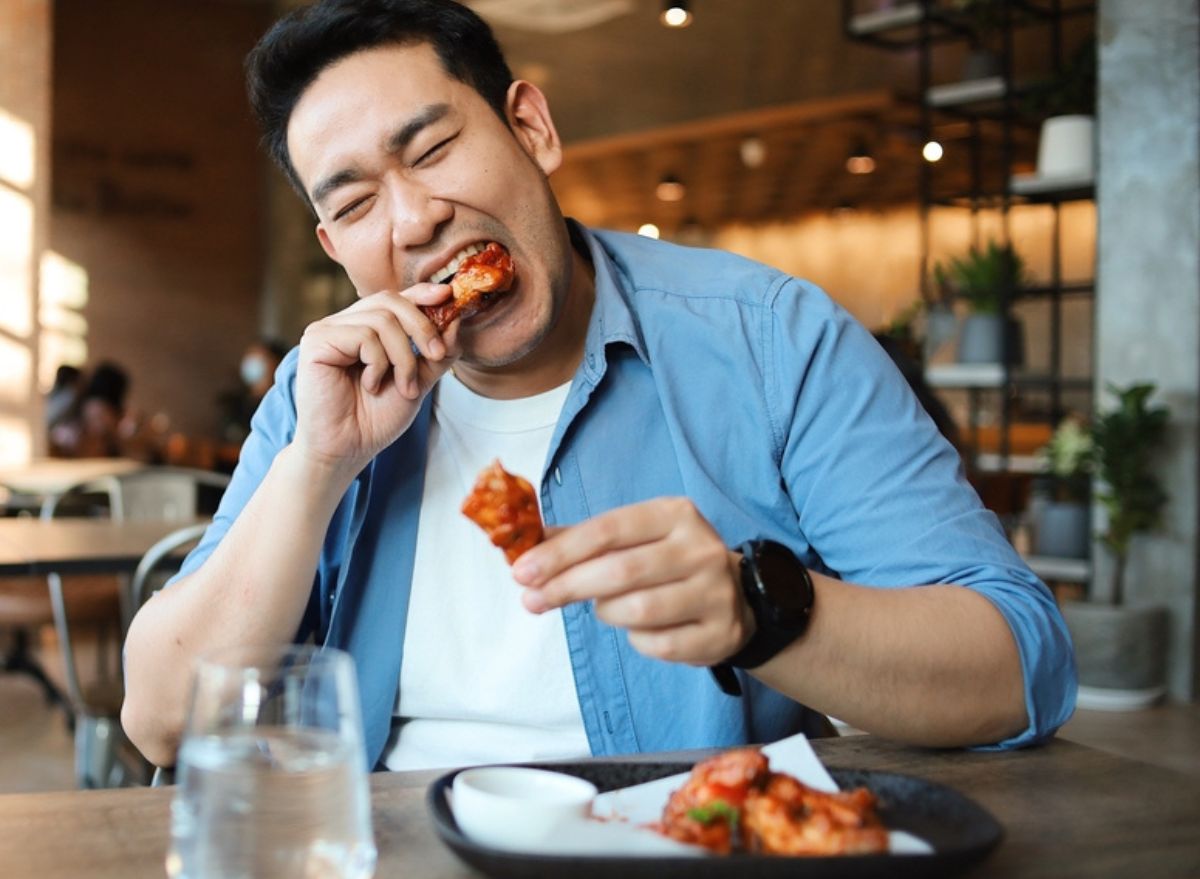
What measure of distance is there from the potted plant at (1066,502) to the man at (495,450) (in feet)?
14.2

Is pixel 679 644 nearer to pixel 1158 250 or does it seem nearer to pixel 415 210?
pixel 415 210

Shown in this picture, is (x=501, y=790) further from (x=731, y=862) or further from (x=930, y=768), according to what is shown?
(x=930, y=768)

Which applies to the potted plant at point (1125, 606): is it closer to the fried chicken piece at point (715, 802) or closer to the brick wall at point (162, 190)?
the fried chicken piece at point (715, 802)

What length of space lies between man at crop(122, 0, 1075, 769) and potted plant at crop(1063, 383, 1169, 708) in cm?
405

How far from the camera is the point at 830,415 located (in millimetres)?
1416

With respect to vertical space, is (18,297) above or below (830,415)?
above

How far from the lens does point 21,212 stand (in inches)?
284

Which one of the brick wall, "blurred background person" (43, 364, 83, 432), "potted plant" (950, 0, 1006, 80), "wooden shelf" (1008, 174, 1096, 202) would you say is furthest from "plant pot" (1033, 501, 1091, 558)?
the brick wall

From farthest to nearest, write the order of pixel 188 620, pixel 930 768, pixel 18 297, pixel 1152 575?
pixel 18 297
pixel 1152 575
pixel 188 620
pixel 930 768

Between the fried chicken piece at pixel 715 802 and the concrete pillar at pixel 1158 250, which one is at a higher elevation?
the concrete pillar at pixel 1158 250

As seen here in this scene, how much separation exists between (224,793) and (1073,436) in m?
5.37

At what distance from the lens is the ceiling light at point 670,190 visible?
40.6ft

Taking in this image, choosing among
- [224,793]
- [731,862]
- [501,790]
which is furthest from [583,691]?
[224,793]

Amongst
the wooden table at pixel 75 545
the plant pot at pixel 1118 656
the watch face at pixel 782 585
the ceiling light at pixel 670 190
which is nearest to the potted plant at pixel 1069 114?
the plant pot at pixel 1118 656
